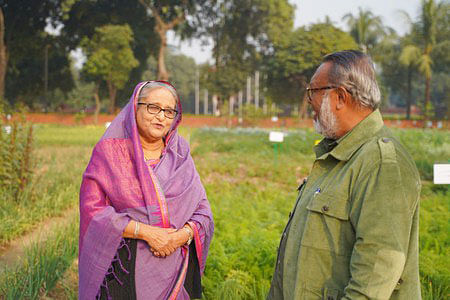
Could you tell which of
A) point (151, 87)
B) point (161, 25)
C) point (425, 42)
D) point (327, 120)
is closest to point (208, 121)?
point (161, 25)

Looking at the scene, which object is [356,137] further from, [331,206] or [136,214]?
[136,214]

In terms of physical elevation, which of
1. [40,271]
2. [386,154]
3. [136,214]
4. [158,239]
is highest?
[386,154]

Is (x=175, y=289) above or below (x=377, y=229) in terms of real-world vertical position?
below

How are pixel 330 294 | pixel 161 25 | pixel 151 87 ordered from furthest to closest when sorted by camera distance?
pixel 161 25 → pixel 151 87 → pixel 330 294

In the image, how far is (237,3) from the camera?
3531cm

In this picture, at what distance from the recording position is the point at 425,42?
32.9 m

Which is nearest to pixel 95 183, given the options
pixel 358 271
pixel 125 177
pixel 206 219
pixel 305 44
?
pixel 125 177

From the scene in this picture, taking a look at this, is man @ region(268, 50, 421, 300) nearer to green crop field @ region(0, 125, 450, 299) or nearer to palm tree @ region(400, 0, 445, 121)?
green crop field @ region(0, 125, 450, 299)

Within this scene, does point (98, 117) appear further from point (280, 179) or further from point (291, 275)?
point (291, 275)

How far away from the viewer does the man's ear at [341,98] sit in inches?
59.1

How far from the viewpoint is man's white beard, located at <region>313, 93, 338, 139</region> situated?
5.08ft

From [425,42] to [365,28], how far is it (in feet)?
22.6

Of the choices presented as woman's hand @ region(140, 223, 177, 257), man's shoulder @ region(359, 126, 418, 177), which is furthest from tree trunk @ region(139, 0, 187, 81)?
man's shoulder @ region(359, 126, 418, 177)

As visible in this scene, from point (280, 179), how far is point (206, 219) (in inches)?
261
